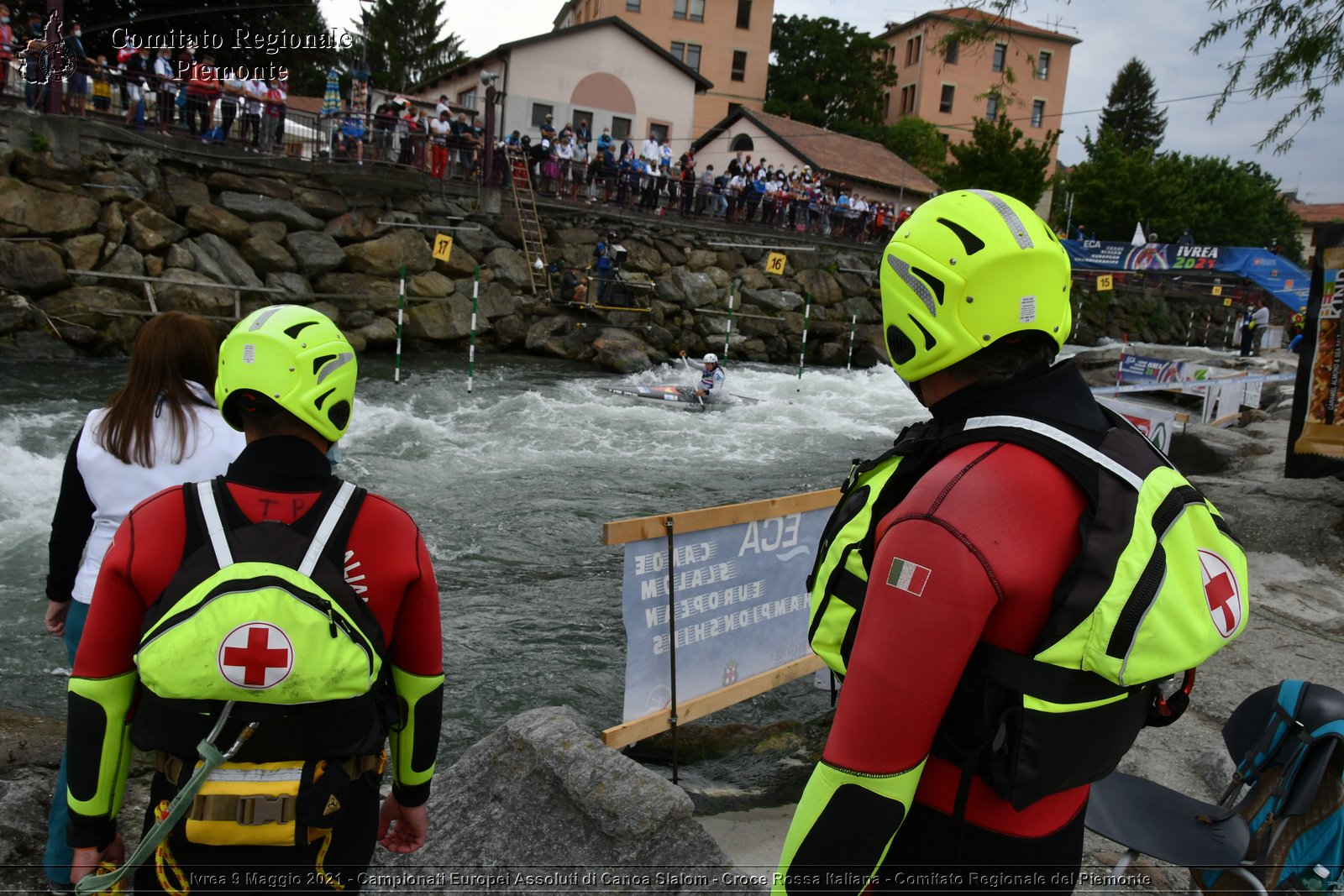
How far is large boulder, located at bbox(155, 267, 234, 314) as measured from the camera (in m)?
15.8

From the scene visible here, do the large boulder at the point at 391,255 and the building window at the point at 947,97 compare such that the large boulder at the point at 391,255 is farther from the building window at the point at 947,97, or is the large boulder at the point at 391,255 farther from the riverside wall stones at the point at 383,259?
the building window at the point at 947,97

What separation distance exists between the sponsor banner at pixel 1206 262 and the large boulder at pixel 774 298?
42.2 feet

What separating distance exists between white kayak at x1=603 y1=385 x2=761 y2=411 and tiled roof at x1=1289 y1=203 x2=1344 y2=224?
7875cm

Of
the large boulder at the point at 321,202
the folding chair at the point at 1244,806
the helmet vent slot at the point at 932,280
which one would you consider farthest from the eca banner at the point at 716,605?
the large boulder at the point at 321,202

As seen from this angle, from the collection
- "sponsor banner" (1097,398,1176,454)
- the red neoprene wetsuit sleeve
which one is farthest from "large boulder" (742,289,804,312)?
the red neoprene wetsuit sleeve

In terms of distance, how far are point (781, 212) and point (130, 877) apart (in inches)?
1080

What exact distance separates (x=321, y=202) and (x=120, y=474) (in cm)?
1774

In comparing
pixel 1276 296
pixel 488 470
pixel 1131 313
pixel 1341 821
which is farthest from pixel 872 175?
Result: pixel 1341 821

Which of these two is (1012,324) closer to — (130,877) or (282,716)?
(282,716)

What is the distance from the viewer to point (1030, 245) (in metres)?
1.51

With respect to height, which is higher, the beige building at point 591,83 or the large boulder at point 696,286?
the beige building at point 591,83

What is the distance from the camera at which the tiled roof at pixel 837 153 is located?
36.4 metres

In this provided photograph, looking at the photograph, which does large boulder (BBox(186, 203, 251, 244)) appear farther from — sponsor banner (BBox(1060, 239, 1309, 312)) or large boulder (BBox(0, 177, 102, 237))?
sponsor banner (BBox(1060, 239, 1309, 312))

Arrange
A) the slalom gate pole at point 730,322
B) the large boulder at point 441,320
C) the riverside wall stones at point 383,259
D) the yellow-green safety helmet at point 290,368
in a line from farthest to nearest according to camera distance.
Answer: the slalom gate pole at point 730,322
the large boulder at point 441,320
the riverside wall stones at point 383,259
the yellow-green safety helmet at point 290,368
